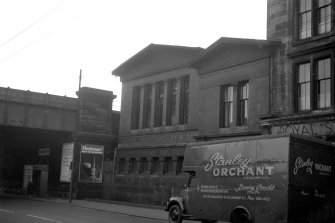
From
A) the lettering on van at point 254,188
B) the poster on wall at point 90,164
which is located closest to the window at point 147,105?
the poster on wall at point 90,164

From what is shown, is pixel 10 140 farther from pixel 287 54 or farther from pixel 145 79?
pixel 287 54

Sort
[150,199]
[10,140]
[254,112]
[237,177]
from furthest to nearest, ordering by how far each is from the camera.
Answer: [10,140], [150,199], [254,112], [237,177]

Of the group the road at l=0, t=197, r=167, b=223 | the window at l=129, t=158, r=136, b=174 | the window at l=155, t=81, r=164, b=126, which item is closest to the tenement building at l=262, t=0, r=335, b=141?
the road at l=0, t=197, r=167, b=223

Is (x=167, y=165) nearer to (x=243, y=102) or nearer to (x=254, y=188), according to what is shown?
(x=243, y=102)

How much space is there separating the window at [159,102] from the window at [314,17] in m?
14.6

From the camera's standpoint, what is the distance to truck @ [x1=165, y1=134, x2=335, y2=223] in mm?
15484

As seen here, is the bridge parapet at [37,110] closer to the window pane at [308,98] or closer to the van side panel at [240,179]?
the van side panel at [240,179]

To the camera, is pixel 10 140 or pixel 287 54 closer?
pixel 287 54

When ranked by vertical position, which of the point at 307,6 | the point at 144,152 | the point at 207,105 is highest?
the point at 307,6

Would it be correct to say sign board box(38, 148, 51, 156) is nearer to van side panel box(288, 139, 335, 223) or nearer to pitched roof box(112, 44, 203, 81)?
pitched roof box(112, 44, 203, 81)

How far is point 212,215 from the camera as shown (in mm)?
18031

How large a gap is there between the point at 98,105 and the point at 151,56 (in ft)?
25.0

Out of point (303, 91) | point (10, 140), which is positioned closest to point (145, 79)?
point (303, 91)

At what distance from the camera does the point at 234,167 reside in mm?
17438
